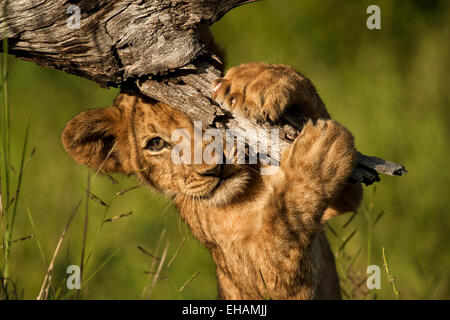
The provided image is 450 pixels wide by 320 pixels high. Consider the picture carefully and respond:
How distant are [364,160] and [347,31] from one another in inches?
168

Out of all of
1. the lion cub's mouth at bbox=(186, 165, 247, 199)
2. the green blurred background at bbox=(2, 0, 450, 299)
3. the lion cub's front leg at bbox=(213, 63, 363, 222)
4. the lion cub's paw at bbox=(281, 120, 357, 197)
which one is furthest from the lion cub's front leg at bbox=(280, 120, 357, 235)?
the green blurred background at bbox=(2, 0, 450, 299)

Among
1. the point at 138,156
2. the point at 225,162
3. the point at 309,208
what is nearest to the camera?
the point at 309,208

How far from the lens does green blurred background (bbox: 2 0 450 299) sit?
18.4ft

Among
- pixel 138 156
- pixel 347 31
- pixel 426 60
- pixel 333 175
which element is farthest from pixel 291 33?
pixel 333 175

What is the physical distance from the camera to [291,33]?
7180 millimetres

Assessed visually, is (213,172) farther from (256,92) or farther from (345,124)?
(345,124)

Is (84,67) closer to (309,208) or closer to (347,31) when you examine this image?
(309,208)

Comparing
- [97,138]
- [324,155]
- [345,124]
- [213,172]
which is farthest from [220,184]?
[345,124]

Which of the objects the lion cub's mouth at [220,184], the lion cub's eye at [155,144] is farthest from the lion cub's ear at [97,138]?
the lion cub's mouth at [220,184]

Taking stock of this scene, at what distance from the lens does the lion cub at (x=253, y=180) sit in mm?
3180

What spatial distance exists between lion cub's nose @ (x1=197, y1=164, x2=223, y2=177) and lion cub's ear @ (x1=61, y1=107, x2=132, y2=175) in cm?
65

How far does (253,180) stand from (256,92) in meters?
0.68

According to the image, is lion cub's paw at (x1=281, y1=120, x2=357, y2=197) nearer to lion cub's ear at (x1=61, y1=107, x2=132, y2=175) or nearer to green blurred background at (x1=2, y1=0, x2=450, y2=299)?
lion cub's ear at (x1=61, y1=107, x2=132, y2=175)

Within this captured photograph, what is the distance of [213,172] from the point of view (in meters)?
3.43
